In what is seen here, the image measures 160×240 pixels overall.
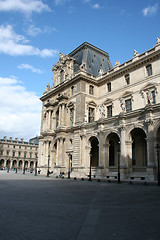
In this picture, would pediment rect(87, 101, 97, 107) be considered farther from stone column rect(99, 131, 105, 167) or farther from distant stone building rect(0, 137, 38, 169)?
distant stone building rect(0, 137, 38, 169)

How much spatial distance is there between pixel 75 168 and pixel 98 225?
3097 cm

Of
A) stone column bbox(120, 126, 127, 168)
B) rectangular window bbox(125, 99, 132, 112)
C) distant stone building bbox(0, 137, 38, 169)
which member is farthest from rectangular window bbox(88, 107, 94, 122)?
distant stone building bbox(0, 137, 38, 169)

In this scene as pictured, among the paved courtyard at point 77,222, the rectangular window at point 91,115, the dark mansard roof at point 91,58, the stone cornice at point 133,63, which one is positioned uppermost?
the dark mansard roof at point 91,58

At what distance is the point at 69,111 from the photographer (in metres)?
43.4

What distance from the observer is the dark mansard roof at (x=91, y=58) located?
4709 cm

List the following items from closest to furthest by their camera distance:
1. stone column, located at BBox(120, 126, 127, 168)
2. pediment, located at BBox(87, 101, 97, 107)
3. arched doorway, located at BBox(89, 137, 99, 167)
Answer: stone column, located at BBox(120, 126, 127, 168) → arched doorway, located at BBox(89, 137, 99, 167) → pediment, located at BBox(87, 101, 97, 107)

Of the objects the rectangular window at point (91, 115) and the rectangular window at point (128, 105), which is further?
the rectangular window at point (91, 115)

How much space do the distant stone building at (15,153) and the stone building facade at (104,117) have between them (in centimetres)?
6372

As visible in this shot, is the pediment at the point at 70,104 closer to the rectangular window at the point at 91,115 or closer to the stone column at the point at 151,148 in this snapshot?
the rectangular window at the point at 91,115

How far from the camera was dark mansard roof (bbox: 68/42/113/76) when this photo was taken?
155 feet

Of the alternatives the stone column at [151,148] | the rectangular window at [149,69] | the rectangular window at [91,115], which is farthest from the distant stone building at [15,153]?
the stone column at [151,148]

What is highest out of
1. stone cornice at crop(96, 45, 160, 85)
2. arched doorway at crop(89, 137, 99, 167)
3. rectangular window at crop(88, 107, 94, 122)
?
stone cornice at crop(96, 45, 160, 85)

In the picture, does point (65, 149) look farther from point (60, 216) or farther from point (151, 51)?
point (60, 216)

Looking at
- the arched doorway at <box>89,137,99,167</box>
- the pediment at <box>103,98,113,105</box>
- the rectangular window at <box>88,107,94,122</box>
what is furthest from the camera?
the rectangular window at <box>88,107,94,122</box>
